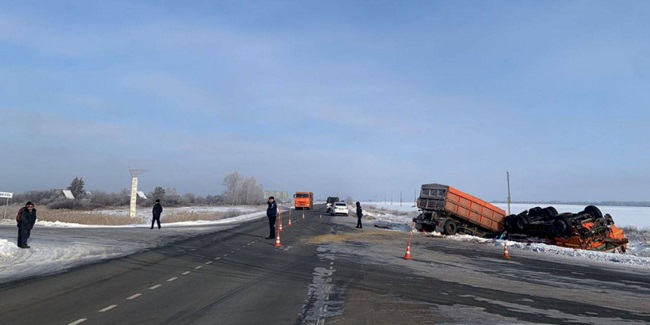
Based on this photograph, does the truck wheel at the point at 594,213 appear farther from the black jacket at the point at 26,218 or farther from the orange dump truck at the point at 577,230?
the black jacket at the point at 26,218

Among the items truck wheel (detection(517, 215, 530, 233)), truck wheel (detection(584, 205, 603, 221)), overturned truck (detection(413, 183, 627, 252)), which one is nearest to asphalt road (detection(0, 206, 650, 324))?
overturned truck (detection(413, 183, 627, 252))

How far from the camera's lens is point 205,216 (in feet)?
156

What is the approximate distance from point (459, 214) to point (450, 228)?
1.04 m

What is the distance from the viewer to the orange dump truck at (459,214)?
29.1 meters

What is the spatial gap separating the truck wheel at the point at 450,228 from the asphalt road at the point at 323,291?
10751mm

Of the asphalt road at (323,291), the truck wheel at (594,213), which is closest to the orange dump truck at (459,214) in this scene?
the truck wheel at (594,213)

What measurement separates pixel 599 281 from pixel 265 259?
1036cm

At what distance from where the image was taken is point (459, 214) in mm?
29031

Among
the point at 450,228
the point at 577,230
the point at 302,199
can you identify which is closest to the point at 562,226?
the point at 577,230

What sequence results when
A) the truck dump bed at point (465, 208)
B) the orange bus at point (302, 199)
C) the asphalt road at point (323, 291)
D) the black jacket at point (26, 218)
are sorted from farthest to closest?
the orange bus at point (302, 199)
the truck dump bed at point (465, 208)
the black jacket at point (26, 218)
the asphalt road at point (323, 291)

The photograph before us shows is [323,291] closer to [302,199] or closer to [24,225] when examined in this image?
[24,225]

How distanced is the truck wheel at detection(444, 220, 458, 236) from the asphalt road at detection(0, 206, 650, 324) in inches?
423

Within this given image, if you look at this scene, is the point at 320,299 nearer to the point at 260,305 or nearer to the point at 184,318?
the point at 260,305

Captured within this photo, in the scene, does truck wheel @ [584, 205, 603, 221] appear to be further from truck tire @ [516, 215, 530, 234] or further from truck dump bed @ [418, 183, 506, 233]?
truck dump bed @ [418, 183, 506, 233]
